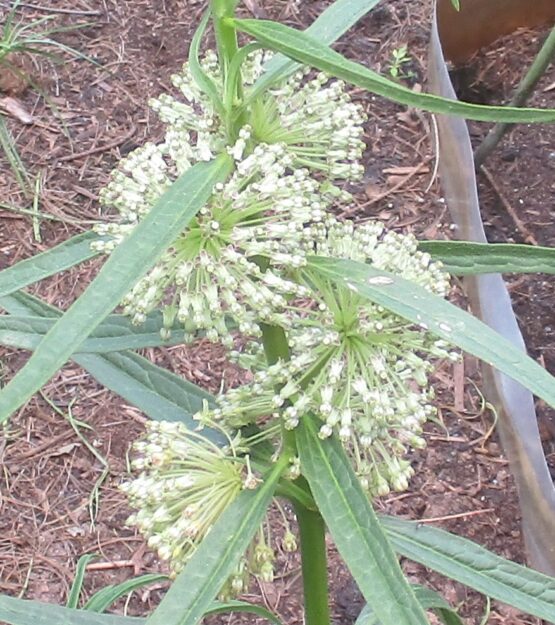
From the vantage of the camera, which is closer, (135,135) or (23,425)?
(23,425)

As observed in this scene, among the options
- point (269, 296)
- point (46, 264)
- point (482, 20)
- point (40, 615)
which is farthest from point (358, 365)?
point (482, 20)

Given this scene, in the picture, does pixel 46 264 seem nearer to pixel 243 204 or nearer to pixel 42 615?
pixel 243 204

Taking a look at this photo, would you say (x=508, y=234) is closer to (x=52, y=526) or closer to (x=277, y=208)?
(x=52, y=526)

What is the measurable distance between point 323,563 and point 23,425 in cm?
154

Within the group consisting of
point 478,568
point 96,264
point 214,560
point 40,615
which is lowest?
point 40,615

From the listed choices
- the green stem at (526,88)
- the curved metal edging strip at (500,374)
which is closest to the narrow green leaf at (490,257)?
the curved metal edging strip at (500,374)

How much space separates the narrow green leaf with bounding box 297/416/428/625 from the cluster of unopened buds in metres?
0.03

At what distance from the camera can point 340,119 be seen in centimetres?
88

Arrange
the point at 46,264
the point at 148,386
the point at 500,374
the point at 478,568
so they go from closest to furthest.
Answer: the point at 46,264 < the point at 478,568 < the point at 148,386 < the point at 500,374

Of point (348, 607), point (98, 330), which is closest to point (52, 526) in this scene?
point (348, 607)

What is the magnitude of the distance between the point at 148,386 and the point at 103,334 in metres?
0.18

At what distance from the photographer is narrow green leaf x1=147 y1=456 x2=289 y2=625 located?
0.76 m

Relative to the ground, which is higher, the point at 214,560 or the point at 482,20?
the point at 482,20

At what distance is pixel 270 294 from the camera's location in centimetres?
80
